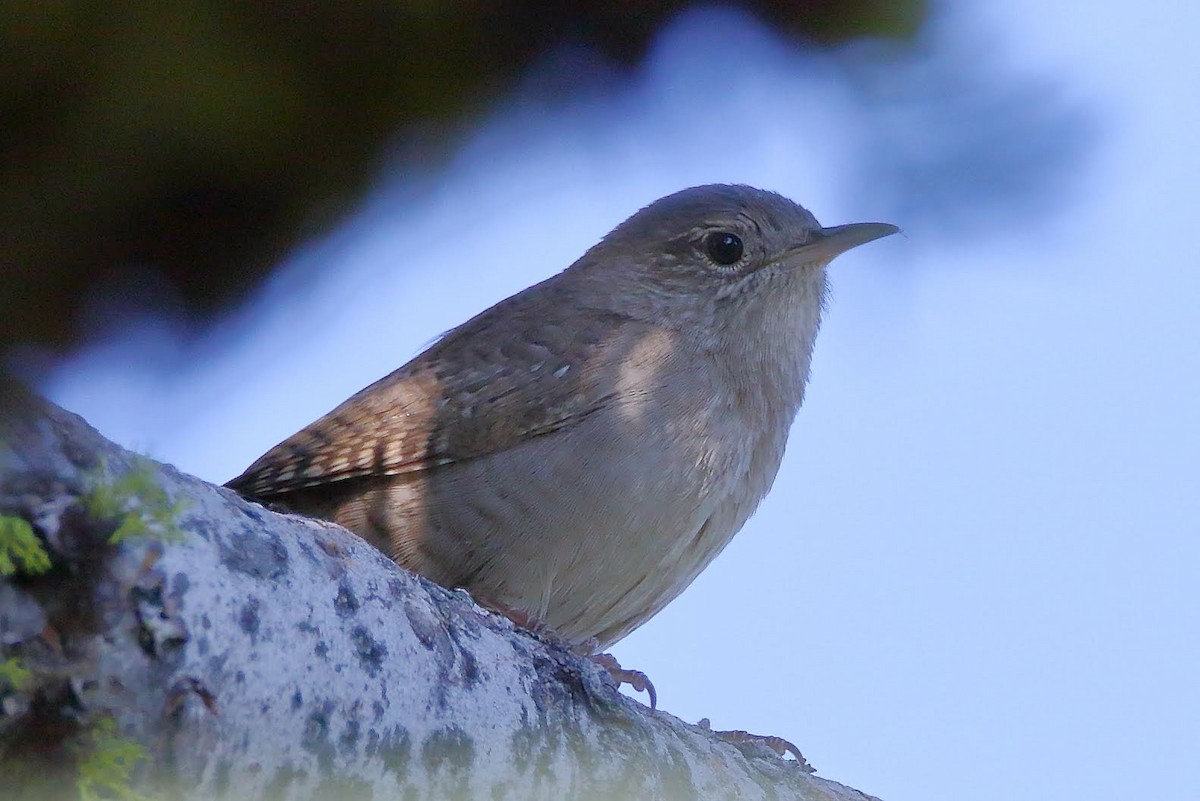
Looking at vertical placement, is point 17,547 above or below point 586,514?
below

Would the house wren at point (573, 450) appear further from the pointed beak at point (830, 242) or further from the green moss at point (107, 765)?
the green moss at point (107, 765)

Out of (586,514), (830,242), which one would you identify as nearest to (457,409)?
(586,514)

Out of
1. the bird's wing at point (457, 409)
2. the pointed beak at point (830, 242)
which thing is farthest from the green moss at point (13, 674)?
the pointed beak at point (830, 242)

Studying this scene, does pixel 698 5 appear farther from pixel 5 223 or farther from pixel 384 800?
pixel 384 800

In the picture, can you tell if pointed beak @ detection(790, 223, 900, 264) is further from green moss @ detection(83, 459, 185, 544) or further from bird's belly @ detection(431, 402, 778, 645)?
green moss @ detection(83, 459, 185, 544)

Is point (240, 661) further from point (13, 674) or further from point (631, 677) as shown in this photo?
point (631, 677)

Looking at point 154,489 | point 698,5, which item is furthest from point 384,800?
point 698,5
